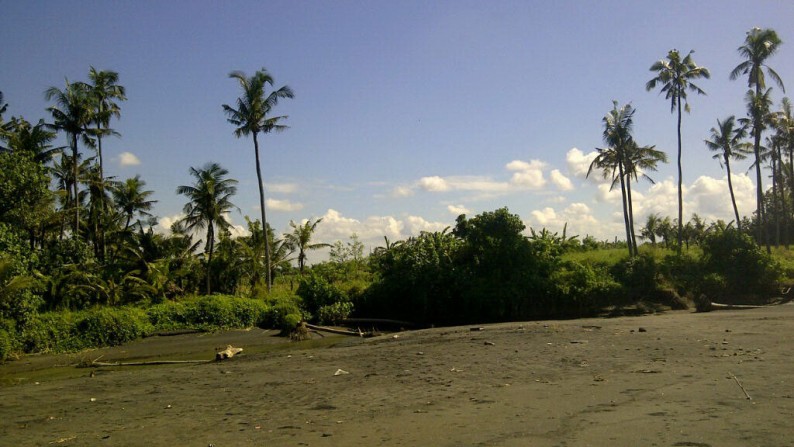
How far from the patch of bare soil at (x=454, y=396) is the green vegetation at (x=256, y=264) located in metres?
6.87

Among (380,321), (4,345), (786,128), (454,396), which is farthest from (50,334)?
(786,128)

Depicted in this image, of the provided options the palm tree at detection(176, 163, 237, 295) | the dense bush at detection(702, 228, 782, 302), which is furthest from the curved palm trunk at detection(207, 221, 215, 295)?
the dense bush at detection(702, 228, 782, 302)

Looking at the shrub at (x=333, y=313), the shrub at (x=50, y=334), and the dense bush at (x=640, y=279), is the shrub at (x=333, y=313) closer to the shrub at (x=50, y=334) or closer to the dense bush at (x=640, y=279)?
the shrub at (x=50, y=334)

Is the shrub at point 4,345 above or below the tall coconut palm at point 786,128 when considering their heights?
below

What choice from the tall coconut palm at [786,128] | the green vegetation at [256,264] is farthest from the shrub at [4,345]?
the tall coconut palm at [786,128]

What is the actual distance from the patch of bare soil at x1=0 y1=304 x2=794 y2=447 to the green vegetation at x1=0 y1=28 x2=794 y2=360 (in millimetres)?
6869

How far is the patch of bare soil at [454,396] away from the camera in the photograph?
27.9 ft

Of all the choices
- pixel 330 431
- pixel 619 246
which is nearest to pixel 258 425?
pixel 330 431

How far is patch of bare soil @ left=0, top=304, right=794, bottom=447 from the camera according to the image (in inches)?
335

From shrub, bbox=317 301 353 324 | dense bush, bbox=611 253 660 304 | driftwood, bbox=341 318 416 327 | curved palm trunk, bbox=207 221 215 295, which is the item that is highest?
curved palm trunk, bbox=207 221 215 295

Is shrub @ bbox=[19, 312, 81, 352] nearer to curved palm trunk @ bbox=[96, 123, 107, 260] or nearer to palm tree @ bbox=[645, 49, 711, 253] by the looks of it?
curved palm trunk @ bbox=[96, 123, 107, 260]

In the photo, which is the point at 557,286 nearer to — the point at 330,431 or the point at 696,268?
the point at 696,268

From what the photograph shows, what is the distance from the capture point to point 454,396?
37.5 feet

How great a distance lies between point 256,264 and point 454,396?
31848 millimetres
